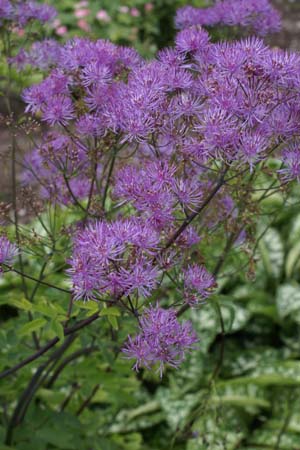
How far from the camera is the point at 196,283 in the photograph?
1.51 m

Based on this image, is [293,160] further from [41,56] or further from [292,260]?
[292,260]

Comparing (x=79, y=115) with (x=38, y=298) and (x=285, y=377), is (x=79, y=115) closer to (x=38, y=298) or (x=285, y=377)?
(x=38, y=298)

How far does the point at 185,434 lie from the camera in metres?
2.49

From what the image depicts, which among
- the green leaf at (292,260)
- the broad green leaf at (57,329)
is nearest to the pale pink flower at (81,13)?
the green leaf at (292,260)

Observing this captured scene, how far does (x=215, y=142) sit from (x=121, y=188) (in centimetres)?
20

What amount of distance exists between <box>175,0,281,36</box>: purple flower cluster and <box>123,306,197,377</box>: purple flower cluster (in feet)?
3.14

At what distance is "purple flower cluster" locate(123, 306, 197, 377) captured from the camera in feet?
4.58

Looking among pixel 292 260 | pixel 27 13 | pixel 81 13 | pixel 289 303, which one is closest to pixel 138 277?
pixel 27 13

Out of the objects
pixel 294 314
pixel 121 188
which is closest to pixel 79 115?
pixel 121 188

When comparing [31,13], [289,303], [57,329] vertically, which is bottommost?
[289,303]

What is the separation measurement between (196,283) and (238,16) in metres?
0.86

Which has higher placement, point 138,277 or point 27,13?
point 27,13

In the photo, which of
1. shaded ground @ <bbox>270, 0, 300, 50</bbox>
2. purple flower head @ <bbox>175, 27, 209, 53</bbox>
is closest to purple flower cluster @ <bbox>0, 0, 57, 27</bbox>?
purple flower head @ <bbox>175, 27, 209, 53</bbox>

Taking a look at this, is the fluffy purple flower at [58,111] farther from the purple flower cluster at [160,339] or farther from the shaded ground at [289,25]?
the shaded ground at [289,25]
